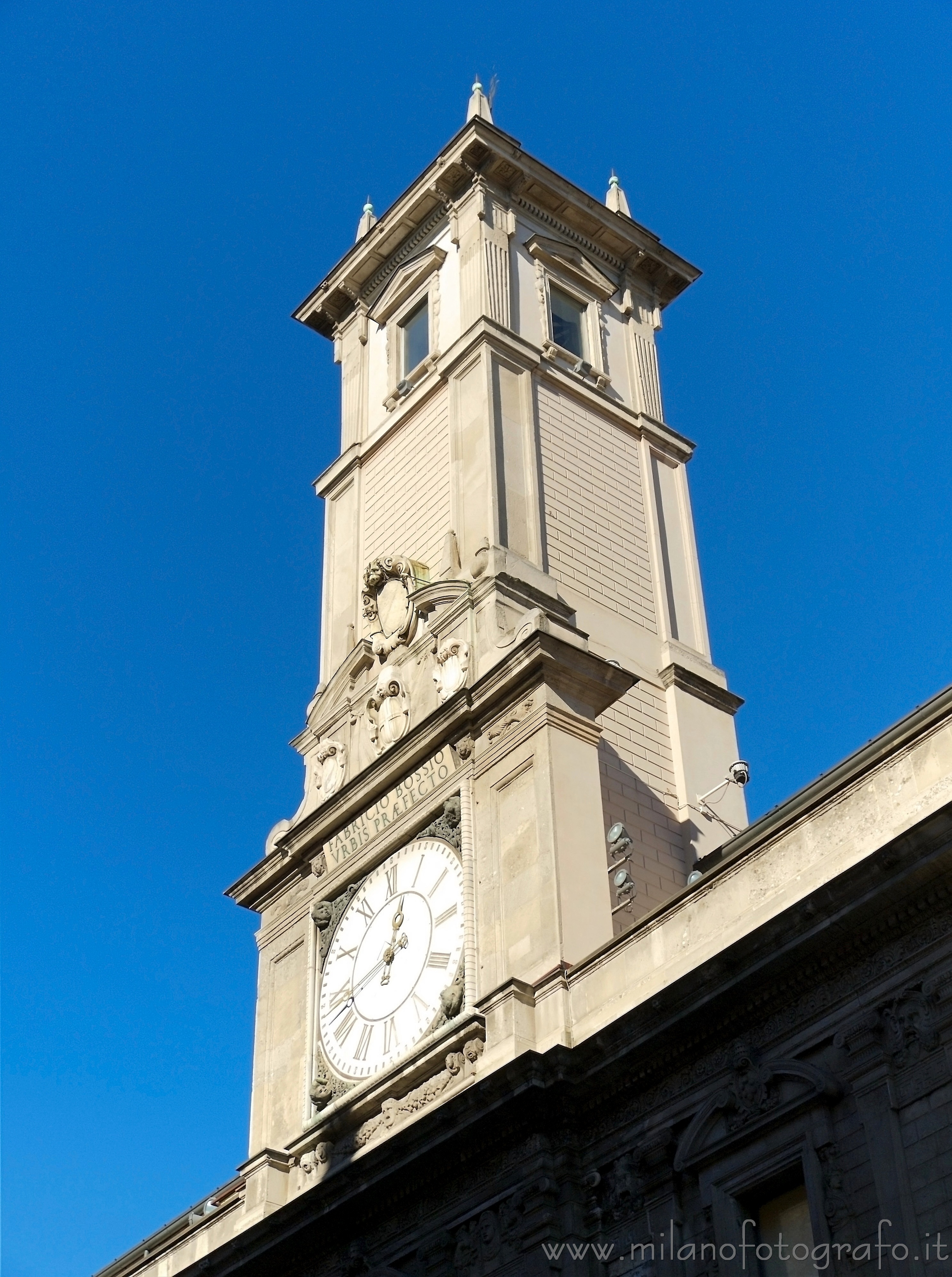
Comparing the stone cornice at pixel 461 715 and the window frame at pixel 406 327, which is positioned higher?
the window frame at pixel 406 327

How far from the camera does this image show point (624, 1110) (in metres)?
20.5

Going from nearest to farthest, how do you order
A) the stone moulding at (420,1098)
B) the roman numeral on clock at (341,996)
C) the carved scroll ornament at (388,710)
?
1. the stone moulding at (420,1098)
2. the roman numeral on clock at (341,996)
3. the carved scroll ornament at (388,710)

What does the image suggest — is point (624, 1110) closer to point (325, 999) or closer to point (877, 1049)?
point (877, 1049)

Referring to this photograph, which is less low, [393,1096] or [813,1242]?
[393,1096]

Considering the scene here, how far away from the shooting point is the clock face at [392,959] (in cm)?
2445

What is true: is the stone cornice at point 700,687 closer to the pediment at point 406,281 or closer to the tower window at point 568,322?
the tower window at point 568,322

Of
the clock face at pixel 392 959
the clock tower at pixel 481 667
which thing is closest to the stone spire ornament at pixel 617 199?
the clock tower at pixel 481 667

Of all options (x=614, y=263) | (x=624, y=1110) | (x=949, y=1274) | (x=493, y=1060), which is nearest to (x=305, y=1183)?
(x=493, y=1060)

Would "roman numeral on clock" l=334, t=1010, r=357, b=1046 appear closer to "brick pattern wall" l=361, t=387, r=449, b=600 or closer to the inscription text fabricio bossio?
the inscription text fabricio bossio

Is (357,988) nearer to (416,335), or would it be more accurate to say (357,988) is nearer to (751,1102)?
(751,1102)

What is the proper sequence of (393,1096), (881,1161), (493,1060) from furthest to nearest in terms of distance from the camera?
(393,1096)
(493,1060)
(881,1161)

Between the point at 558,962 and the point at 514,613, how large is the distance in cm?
641

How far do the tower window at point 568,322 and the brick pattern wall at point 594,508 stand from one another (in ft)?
6.32

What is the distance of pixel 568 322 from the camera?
34750 mm
